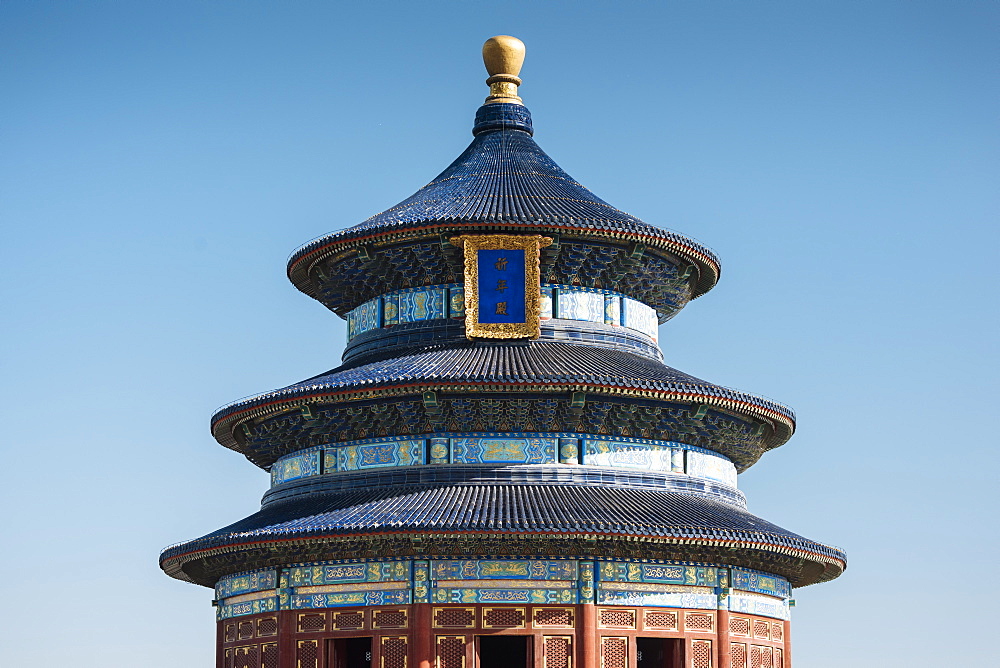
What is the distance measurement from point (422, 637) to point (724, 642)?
6.88 metres

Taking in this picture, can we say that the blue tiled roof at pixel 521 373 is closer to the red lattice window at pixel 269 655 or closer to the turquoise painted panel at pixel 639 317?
the turquoise painted panel at pixel 639 317

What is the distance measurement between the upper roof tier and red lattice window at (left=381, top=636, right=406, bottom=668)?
9346 mm

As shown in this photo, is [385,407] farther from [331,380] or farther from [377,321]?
[377,321]

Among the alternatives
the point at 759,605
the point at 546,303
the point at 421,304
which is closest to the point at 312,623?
the point at 421,304

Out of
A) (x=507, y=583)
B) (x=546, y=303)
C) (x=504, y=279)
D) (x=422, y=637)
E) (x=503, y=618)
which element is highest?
(x=504, y=279)

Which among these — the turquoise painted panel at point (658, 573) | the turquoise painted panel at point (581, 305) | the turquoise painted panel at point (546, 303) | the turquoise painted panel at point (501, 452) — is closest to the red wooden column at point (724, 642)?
the turquoise painted panel at point (658, 573)

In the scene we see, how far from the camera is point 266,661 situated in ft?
127

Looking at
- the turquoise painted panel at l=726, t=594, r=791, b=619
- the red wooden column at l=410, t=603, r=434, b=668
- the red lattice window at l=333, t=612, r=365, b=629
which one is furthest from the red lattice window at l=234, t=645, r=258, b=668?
the turquoise painted panel at l=726, t=594, r=791, b=619

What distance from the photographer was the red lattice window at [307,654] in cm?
3784

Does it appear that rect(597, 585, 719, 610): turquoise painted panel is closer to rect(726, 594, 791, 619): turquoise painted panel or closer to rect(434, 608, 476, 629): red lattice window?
rect(726, 594, 791, 619): turquoise painted panel

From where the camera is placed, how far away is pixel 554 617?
36.9 meters

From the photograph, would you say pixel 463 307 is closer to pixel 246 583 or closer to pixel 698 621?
pixel 246 583

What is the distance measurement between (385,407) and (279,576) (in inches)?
178

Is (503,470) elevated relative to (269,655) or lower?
elevated
